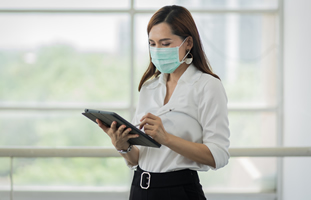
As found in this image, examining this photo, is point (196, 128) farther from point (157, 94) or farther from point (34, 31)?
point (34, 31)

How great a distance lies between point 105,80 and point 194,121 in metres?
3.62

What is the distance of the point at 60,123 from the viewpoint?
4863 millimetres

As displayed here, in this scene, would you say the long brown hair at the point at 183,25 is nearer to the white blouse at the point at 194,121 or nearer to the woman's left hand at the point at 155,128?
the white blouse at the point at 194,121

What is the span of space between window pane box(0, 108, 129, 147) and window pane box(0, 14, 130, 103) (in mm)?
213

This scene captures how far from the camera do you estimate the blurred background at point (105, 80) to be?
475 centimetres

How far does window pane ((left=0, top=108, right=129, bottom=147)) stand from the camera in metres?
4.85

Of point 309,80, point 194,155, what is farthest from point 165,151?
point 309,80

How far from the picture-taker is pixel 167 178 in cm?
128

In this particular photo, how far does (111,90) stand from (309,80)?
7.88ft

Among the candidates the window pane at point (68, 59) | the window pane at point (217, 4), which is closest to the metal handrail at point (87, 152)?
the window pane at point (68, 59)

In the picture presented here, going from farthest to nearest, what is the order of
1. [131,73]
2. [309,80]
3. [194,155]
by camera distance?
[131,73] < [309,80] < [194,155]

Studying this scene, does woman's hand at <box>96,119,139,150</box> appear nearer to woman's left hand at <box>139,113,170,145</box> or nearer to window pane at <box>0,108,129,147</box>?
woman's left hand at <box>139,113,170,145</box>

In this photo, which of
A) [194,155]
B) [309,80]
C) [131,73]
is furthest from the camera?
[131,73]

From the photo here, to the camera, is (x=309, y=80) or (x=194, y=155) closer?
(x=194, y=155)
